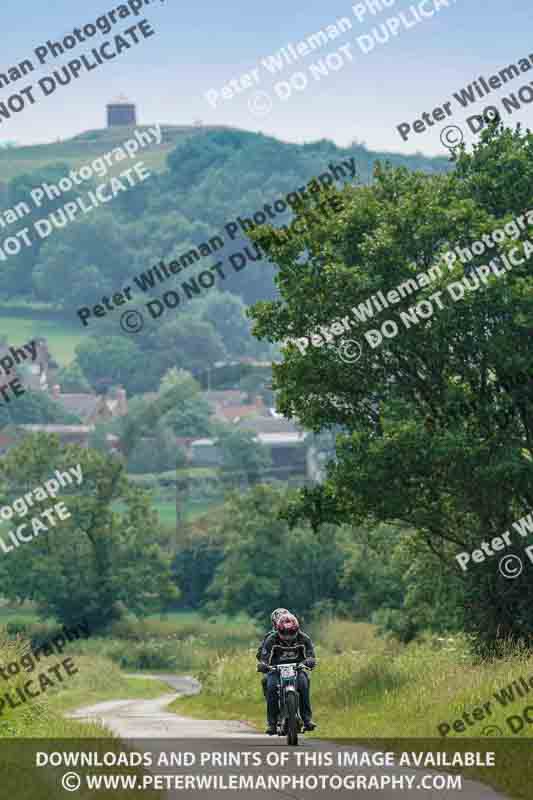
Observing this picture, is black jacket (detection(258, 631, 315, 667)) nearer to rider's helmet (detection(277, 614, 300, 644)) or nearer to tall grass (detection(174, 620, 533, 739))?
rider's helmet (detection(277, 614, 300, 644))

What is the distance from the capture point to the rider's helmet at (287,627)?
63.4ft

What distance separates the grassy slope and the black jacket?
2.12 meters

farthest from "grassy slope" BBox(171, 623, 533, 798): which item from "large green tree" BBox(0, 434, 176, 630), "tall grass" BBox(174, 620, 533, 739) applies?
"large green tree" BBox(0, 434, 176, 630)

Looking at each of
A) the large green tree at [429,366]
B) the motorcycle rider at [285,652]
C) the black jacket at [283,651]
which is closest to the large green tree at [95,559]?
the large green tree at [429,366]

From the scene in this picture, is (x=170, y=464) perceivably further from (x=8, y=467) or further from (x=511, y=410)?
(x=511, y=410)

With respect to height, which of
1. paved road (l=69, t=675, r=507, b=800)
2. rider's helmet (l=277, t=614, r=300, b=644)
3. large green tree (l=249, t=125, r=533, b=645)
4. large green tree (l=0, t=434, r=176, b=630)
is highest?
large green tree (l=0, t=434, r=176, b=630)

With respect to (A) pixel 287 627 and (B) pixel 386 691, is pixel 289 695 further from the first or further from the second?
(B) pixel 386 691

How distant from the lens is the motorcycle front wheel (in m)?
19.5

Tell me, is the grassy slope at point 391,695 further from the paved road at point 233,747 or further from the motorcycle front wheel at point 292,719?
the motorcycle front wheel at point 292,719

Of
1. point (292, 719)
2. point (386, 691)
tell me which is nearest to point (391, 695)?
point (386, 691)

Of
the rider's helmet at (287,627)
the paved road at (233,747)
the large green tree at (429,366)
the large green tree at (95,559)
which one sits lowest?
the paved road at (233,747)

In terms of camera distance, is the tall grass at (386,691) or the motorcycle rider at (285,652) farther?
the tall grass at (386,691)

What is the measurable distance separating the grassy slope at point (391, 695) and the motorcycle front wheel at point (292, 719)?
5.74ft

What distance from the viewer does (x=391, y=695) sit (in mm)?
29172
